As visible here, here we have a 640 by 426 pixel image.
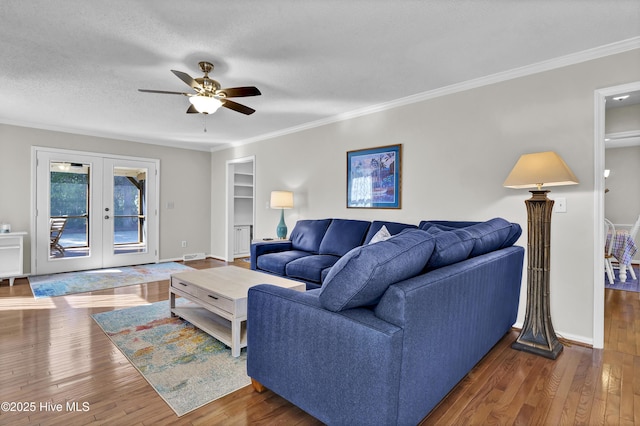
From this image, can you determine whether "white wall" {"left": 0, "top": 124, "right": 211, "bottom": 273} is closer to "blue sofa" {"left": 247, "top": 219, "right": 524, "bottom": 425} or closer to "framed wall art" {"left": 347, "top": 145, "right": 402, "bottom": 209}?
"framed wall art" {"left": 347, "top": 145, "right": 402, "bottom": 209}

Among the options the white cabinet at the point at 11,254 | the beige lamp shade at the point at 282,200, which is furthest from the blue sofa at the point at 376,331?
the white cabinet at the point at 11,254

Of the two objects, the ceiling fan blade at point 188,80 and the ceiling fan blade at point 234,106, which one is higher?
the ceiling fan blade at point 188,80

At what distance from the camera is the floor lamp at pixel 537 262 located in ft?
8.01

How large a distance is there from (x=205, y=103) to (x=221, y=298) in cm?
169

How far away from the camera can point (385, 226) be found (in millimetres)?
3660

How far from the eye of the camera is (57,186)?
17.0 ft

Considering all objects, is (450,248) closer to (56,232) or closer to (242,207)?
(242,207)

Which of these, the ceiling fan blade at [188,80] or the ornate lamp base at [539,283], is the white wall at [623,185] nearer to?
the ornate lamp base at [539,283]

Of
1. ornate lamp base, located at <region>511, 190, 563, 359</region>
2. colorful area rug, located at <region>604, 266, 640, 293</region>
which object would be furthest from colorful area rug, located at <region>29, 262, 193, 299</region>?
colorful area rug, located at <region>604, 266, 640, 293</region>

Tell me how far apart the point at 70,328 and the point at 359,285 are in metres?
2.97

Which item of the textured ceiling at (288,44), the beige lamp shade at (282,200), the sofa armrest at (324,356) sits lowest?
the sofa armrest at (324,356)

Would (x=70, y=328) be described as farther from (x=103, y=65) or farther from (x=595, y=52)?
(x=595, y=52)

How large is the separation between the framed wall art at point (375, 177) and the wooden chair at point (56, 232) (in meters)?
4.60

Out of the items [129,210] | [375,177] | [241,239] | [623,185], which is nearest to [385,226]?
[375,177]
